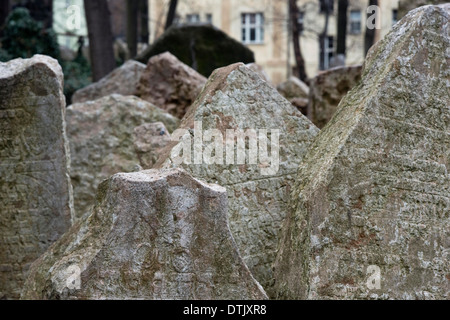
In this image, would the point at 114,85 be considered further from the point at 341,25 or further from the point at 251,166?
the point at 341,25

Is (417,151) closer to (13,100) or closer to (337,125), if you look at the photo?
(337,125)

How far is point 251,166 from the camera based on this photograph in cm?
499

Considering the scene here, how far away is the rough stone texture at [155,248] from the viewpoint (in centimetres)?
385

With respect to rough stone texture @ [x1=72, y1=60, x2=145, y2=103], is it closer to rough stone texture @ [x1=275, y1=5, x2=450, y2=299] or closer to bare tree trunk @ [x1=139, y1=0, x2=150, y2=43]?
rough stone texture @ [x1=275, y1=5, x2=450, y2=299]

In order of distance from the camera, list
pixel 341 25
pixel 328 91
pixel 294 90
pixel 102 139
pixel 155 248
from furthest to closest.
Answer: pixel 341 25, pixel 294 90, pixel 328 91, pixel 102 139, pixel 155 248

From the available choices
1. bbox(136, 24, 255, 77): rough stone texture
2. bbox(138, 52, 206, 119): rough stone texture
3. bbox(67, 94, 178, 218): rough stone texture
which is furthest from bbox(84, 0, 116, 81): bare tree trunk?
bbox(67, 94, 178, 218): rough stone texture

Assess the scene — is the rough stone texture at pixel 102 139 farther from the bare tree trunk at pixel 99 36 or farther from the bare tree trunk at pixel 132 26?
the bare tree trunk at pixel 132 26

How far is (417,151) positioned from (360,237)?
572 millimetres

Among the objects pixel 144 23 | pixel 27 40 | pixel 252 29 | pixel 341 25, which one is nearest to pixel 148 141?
pixel 341 25

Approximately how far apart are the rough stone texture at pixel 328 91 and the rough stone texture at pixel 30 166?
412cm

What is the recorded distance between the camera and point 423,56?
454cm

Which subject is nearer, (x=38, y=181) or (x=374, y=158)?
(x=374, y=158)

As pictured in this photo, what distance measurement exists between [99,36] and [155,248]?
9.95 metres
